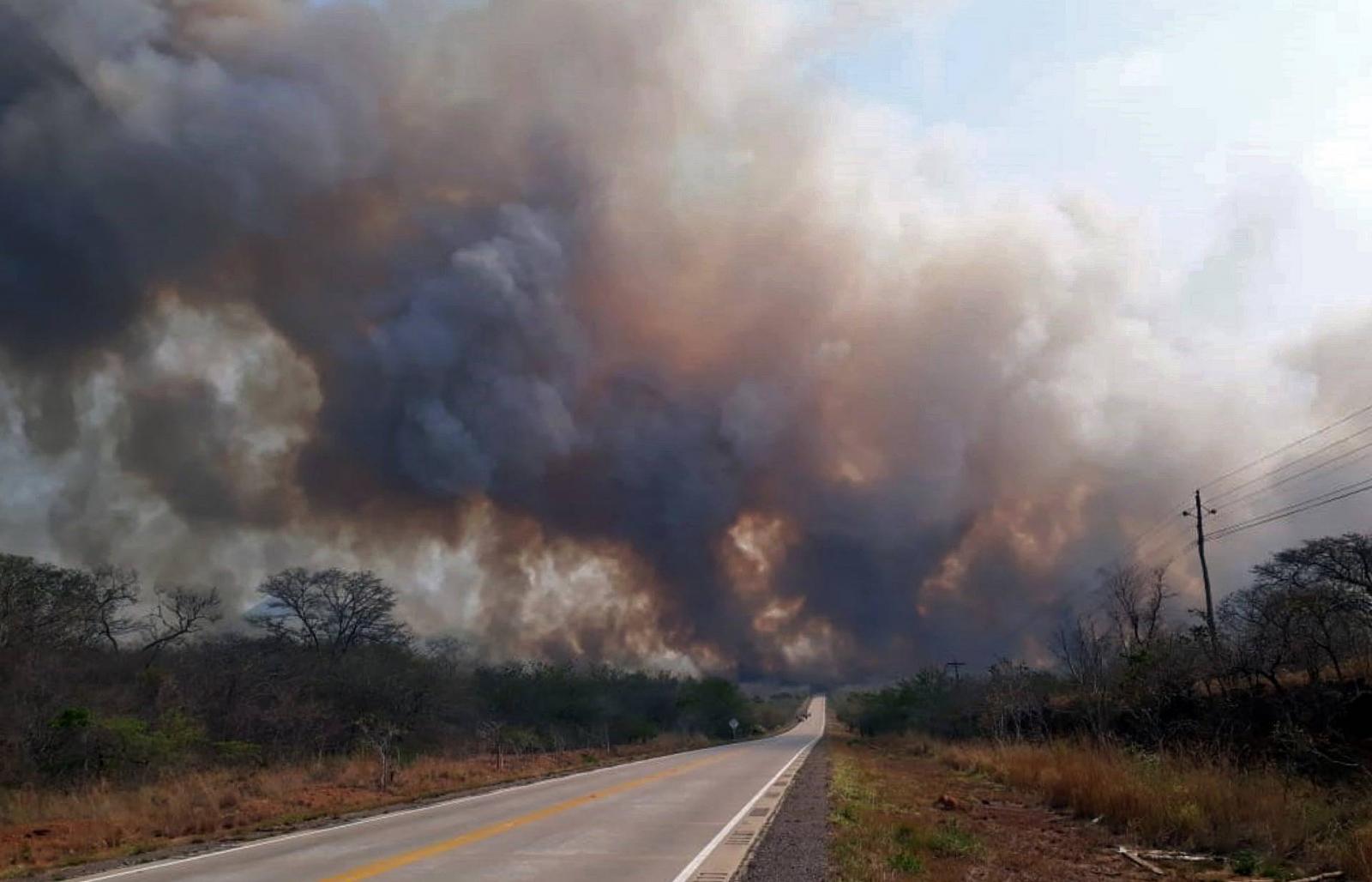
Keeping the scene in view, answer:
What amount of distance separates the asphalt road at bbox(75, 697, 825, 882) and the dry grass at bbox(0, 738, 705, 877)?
2.02m

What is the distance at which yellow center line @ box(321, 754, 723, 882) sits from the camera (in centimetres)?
1255

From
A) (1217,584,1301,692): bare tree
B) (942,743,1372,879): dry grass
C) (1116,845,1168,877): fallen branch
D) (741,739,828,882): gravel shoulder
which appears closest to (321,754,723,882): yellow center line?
(741,739,828,882): gravel shoulder

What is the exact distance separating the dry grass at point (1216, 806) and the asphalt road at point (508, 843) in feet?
24.2

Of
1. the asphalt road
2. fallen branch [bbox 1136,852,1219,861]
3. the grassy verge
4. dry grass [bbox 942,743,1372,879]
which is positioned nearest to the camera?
the asphalt road

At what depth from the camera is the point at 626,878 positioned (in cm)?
1216

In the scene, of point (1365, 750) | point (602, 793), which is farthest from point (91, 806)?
point (1365, 750)

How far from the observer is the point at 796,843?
624 inches

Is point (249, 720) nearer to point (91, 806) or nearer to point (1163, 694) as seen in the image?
point (91, 806)

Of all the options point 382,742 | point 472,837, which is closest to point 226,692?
point 382,742

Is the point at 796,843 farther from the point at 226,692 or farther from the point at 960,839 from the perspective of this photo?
the point at 226,692

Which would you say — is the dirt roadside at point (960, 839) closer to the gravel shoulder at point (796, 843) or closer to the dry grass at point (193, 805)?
the gravel shoulder at point (796, 843)

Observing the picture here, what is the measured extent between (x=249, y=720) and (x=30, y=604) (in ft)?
30.2

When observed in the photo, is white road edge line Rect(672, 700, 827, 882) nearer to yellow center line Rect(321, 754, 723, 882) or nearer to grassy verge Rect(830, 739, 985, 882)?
grassy verge Rect(830, 739, 985, 882)

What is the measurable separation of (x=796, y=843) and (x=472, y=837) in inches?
203
